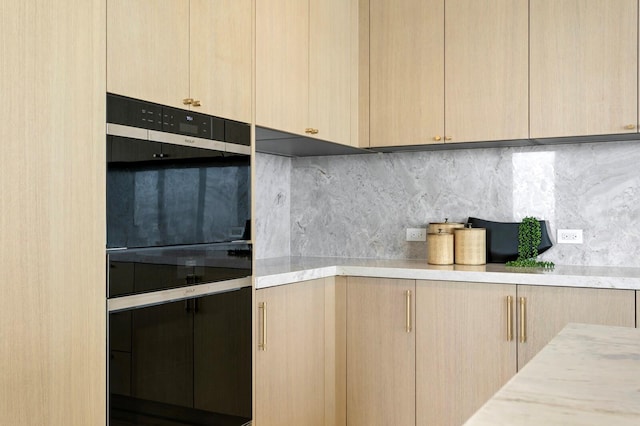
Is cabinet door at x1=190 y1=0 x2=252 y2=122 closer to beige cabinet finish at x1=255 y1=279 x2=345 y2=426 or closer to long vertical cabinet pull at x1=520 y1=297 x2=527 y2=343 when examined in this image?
beige cabinet finish at x1=255 y1=279 x2=345 y2=426

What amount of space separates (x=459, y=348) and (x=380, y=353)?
42cm

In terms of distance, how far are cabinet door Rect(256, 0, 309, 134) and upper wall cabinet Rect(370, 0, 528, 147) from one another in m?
0.59

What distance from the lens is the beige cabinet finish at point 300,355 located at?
2736 mm

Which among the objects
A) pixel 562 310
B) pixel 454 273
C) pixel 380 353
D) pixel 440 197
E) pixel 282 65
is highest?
pixel 282 65

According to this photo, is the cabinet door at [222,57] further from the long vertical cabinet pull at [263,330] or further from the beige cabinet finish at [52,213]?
the long vertical cabinet pull at [263,330]

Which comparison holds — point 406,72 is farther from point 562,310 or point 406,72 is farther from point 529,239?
point 562,310

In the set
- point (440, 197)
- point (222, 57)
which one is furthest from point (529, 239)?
point (222, 57)

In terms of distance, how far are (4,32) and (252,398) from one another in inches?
65.9

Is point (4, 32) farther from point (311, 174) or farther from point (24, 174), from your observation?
point (311, 174)

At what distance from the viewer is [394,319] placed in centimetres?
324

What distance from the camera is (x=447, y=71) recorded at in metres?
3.42

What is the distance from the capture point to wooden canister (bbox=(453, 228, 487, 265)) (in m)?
3.41

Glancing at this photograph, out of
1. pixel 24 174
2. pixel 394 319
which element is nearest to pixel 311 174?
pixel 394 319

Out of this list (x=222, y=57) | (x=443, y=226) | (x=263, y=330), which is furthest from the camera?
(x=443, y=226)
